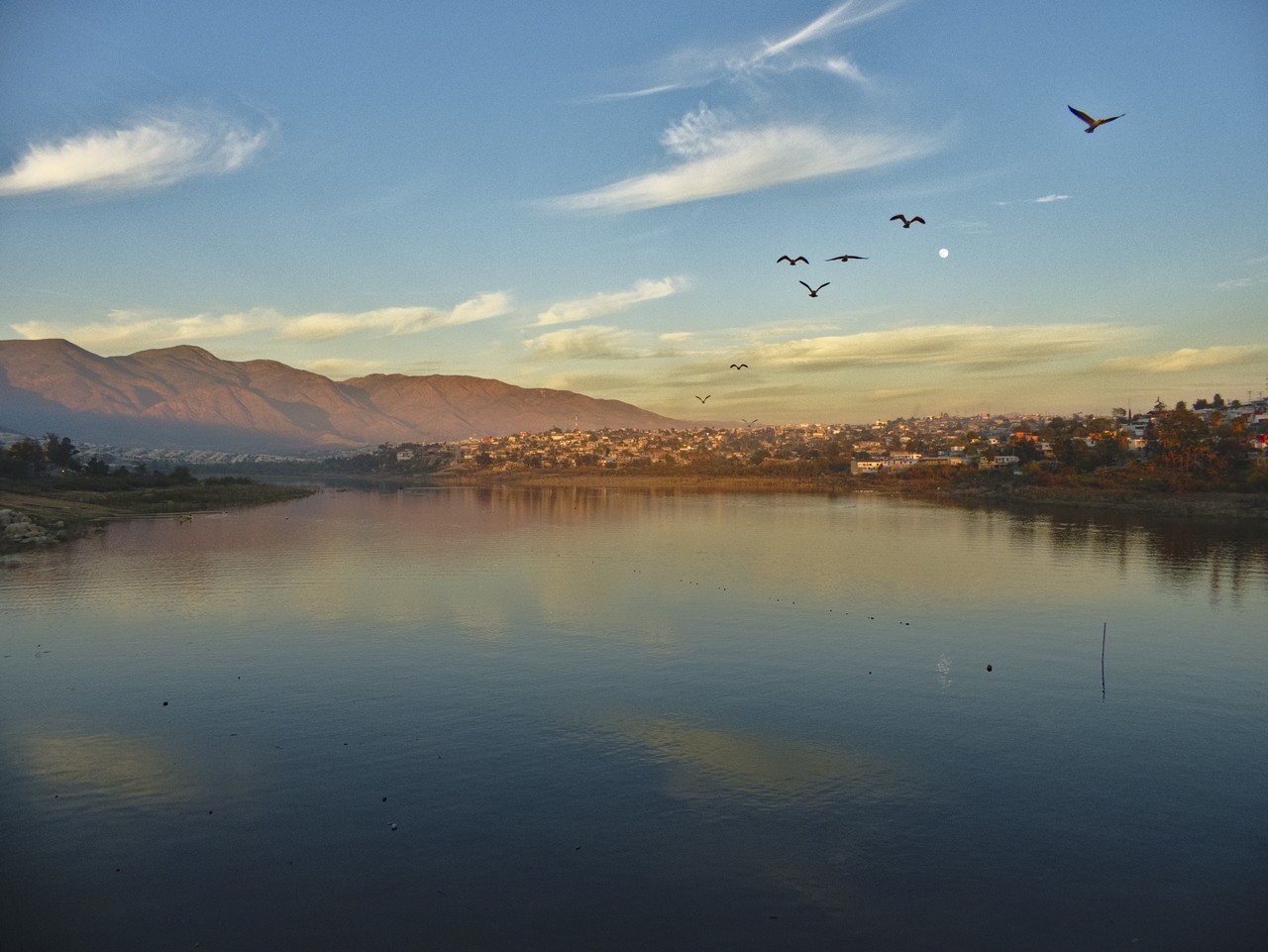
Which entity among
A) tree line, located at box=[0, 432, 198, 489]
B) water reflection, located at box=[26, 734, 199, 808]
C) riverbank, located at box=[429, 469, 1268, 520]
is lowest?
water reflection, located at box=[26, 734, 199, 808]

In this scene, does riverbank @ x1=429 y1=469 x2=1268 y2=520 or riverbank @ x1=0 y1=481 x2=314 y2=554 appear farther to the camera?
riverbank @ x1=429 y1=469 x2=1268 y2=520

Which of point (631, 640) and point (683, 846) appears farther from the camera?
point (631, 640)

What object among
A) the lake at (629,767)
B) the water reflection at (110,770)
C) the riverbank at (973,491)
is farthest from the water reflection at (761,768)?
the riverbank at (973,491)

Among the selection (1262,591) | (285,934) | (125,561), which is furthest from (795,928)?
(125,561)

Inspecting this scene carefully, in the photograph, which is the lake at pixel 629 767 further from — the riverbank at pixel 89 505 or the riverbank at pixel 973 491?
the riverbank at pixel 973 491

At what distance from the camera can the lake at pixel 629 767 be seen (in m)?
14.5

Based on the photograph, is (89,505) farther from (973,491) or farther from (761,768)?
(973,491)

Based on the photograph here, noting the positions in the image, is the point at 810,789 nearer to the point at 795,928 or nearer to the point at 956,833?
the point at 956,833

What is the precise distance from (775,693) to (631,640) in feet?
28.5

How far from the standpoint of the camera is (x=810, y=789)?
19328mm

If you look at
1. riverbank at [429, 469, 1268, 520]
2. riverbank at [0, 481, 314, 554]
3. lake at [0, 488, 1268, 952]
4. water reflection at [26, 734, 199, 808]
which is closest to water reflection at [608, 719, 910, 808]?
lake at [0, 488, 1268, 952]

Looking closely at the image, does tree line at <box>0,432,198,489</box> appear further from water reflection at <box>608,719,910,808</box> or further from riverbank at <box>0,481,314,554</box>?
water reflection at <box>608,719,910,808</box>

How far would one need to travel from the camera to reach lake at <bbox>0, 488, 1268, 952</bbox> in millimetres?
14547

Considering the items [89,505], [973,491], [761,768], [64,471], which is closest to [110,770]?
[761,768]
